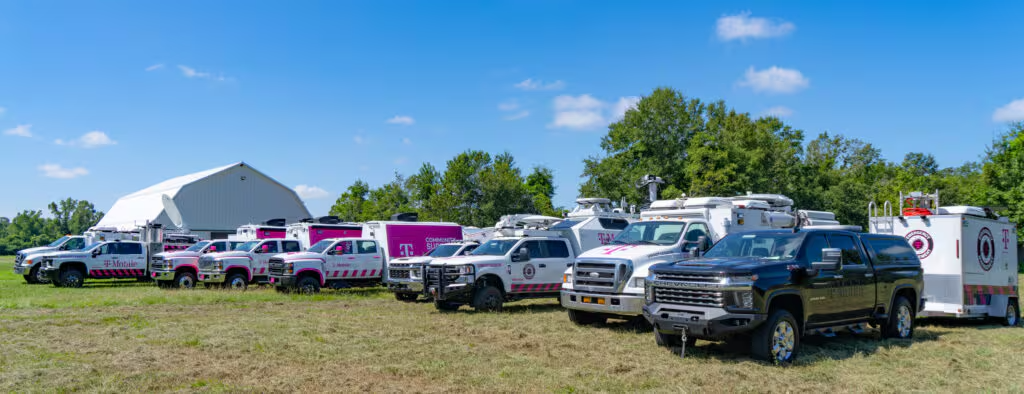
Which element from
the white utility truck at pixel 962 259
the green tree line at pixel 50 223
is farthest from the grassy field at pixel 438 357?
the green tree line at pixel 50 223

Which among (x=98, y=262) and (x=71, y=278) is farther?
(x=98, y=262)

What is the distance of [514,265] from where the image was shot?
15.6m

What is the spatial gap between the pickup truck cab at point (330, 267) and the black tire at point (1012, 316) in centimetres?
1573

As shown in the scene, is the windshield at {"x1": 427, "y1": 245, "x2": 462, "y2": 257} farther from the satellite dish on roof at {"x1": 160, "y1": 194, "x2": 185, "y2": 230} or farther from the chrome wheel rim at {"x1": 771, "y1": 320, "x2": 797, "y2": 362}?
→ the satellite dish on roof at {"x1": 160, "y1": 194, "x2": 185, "y2": 230}

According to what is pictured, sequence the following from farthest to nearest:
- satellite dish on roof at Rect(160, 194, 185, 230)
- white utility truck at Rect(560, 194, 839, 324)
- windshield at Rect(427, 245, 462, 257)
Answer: satellite dish on roof at Rect(160, 194, 185, 230) < windshield at Rect(427, 245, 462, 257) < white utility truck at Rect(560, 194, 839, 324)

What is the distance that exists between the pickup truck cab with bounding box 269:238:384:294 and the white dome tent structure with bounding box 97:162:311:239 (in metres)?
29.0

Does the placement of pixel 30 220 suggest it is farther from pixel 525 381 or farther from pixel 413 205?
pixel 525 381

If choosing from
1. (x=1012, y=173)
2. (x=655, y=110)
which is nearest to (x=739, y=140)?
(x=655, y=110)

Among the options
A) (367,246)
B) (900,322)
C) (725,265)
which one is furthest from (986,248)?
(367,246)

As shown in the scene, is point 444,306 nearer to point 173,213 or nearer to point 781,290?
point 781,290

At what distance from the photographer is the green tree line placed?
118125 millimetres

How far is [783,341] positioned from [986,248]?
23.7 ft

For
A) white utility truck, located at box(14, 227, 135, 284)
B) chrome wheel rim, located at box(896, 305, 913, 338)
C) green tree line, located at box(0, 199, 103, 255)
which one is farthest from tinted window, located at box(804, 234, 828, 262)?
green tree line, located at box(0, 199, 103, 255)

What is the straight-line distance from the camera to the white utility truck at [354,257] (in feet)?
65.8
